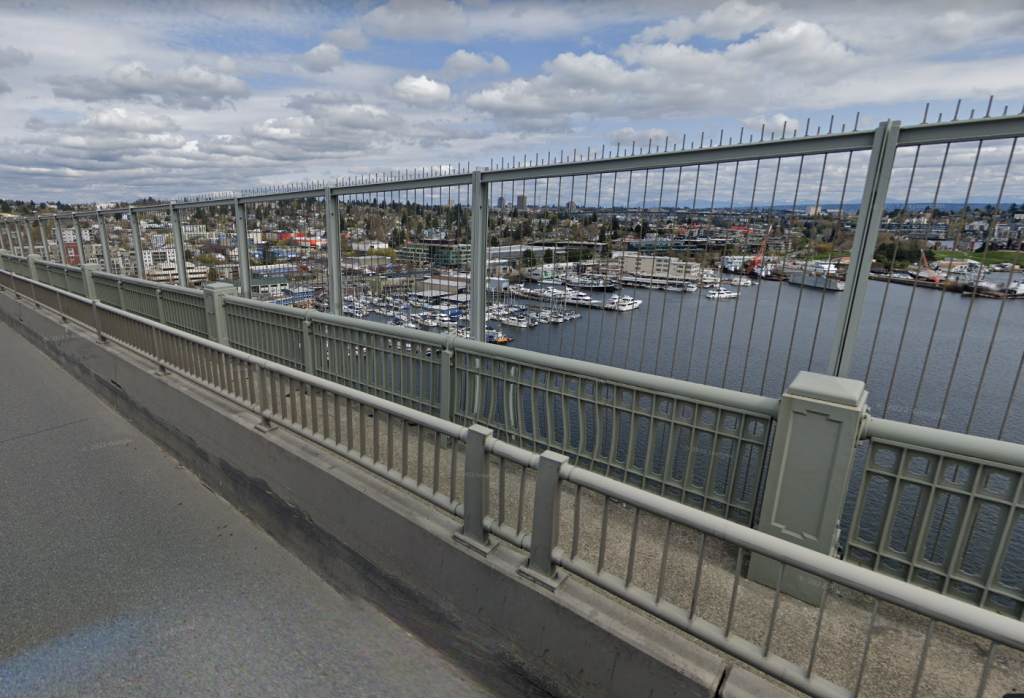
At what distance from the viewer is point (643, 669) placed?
2182 millimetres

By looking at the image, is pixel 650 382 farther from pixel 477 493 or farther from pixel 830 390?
pixel 477 493

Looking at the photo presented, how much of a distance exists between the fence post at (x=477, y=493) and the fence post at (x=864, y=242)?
216 cm

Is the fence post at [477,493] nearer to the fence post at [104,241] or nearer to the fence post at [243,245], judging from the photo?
the fence post at [243,245]

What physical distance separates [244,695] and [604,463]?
8.15 feet

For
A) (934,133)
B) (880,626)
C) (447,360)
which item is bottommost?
(880,626)

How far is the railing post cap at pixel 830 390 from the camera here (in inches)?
95.3

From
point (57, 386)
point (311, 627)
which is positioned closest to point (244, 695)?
point (311, 627)

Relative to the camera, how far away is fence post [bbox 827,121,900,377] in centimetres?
274

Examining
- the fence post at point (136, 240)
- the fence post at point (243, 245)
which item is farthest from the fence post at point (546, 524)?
the fence post at point (136, 240)

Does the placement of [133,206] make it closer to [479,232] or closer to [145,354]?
[145,354]

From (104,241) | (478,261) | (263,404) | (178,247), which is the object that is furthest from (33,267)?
(478,261)

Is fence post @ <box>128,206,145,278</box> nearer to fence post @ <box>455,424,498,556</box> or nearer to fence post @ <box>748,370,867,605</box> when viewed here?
fence post @ <box>455,424,498,556</box>

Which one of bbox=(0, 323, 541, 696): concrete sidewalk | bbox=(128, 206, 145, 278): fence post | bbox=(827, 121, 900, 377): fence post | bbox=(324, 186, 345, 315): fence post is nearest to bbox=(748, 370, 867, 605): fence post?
bbox=(827, 121, 900, 377): fence post

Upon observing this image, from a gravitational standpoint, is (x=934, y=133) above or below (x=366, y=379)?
above
